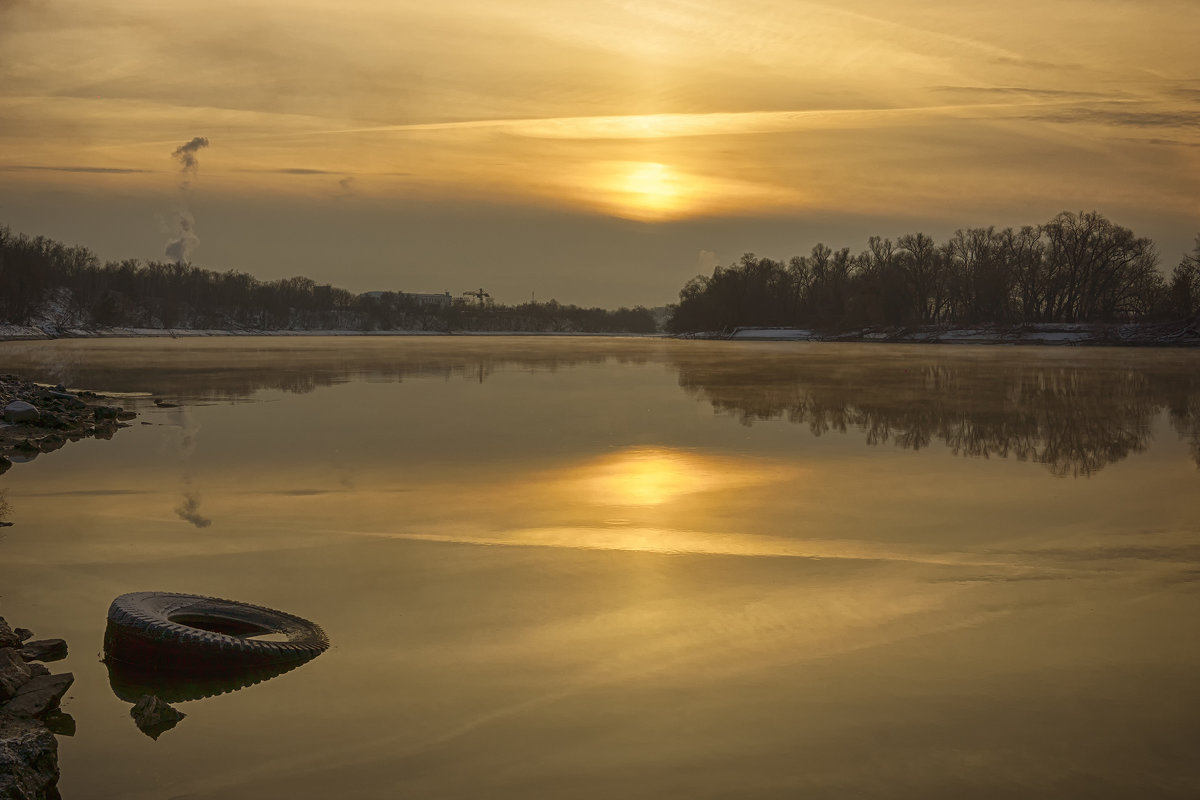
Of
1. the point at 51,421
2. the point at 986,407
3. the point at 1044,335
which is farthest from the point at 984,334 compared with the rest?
the point at 51,421

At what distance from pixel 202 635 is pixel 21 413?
1642 cm

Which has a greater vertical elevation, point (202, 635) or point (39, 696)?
point (202, 635)

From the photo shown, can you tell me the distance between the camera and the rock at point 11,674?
602cm

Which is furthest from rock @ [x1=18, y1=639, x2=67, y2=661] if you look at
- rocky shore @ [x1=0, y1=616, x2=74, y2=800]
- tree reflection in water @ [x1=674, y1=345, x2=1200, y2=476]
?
tree reflection in water @ [x1=674, y1=345, x2=1200, y2=476]

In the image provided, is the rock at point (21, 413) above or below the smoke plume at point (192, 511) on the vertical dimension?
above

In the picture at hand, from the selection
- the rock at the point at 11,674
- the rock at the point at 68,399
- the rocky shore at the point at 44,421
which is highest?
the rock at the point at 68,399

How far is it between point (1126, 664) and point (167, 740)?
595 cm

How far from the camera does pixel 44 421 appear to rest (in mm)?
20578

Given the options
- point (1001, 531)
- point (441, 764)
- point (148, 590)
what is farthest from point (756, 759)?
point (1001, 531)

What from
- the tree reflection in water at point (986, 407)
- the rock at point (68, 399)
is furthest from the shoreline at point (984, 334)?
the rock at point (68, 399)

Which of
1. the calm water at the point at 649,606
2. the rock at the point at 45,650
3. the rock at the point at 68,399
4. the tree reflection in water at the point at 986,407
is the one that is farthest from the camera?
the rock at the point at 68,399

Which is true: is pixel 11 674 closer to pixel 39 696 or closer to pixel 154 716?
pixel 39 696

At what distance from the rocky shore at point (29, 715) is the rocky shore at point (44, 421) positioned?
9.81 metres

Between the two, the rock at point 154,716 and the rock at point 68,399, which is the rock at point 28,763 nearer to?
the rock at point 154,716
